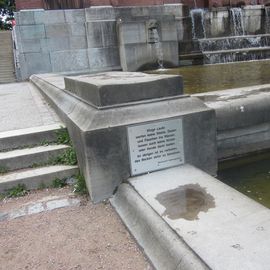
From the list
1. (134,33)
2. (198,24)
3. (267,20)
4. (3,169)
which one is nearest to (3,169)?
(3,169)

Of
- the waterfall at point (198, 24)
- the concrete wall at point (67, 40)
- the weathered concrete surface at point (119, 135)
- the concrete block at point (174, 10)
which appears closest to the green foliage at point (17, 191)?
the weathered concrete surface at point (119, 135)

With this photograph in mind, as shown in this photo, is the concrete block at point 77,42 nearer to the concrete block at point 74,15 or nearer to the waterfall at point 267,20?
the concrete block at point 74,15

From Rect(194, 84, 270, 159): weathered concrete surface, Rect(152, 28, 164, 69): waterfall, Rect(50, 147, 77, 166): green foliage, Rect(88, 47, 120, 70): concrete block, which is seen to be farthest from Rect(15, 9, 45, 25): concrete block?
Rect(50, 147, 77, 166): green foliage

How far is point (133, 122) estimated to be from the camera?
345 centimetres

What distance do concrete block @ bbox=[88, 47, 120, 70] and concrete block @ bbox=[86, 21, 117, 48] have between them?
0.18 m

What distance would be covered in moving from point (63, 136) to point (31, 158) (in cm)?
50

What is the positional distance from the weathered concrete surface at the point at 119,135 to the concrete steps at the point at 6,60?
40.5 ft

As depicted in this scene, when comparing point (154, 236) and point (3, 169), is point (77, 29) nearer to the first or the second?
point (3, 169)

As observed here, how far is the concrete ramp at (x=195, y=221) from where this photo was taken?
2121 millimetres

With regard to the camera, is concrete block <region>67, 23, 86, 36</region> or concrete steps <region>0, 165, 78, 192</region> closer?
concrete steps <region>0, 165, 78, 192</region>

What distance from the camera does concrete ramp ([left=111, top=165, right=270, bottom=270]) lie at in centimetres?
212

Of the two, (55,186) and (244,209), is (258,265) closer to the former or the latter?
(244,209)

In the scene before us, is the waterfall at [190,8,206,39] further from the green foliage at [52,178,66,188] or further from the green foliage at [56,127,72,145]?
the green foliage at [52,178,66,188]

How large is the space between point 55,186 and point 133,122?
1.12m
